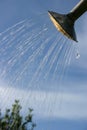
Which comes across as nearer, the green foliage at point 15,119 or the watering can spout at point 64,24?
the watering can spout at point 64,24

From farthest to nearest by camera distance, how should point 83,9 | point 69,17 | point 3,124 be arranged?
point 3,124
point 69,17
point 83,9

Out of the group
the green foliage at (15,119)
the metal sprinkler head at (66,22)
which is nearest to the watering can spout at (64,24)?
the metal sprinkler head at (66,22)

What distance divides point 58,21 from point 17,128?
2817 cm

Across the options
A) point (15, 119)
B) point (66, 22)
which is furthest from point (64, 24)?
point (15, 119)

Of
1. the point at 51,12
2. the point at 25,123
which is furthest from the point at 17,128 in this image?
the point at 51,12

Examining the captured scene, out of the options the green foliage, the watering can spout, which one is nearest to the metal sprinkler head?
the watering can spout

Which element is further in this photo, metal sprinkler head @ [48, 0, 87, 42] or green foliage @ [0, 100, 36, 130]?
green foliage @ [0, 100, 36, 130]

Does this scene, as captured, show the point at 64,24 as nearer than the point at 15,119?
Yes

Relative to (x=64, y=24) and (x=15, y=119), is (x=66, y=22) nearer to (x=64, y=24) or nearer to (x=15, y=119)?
(x=64, y=24)

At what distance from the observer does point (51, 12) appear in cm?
650

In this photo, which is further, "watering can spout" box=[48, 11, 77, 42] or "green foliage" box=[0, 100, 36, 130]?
"green foliage" box=[0, 100, 36, 130]

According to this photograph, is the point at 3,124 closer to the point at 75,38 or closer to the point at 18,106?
the point at 18,106

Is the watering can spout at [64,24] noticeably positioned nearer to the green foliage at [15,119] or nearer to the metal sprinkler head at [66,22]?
the metal sprinkler head at [66,22]

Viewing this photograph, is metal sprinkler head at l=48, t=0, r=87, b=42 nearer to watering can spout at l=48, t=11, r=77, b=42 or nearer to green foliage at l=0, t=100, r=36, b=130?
watering can spout at l=48, t=11, r=77, b=42
